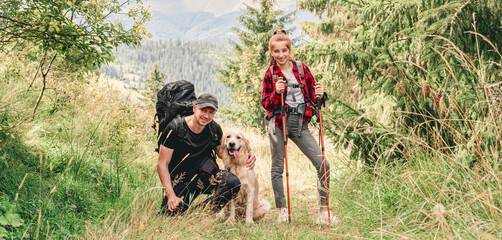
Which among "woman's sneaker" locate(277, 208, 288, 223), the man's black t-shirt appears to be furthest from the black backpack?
"woman's sneaker" locate(277, 208, 288, 223)

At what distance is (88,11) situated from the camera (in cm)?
358

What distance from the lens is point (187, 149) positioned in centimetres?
394

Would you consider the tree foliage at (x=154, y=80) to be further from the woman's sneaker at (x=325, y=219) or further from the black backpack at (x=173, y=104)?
the woman's sneaker at (x=325, y=219)

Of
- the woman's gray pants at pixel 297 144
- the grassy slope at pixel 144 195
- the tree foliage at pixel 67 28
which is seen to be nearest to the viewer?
the grassy slope at pixel 144 195

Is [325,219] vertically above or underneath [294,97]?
underneath

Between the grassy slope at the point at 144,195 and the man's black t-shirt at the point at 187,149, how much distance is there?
0.38 metres

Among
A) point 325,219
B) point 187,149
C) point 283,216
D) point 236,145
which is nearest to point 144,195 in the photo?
point 187,149

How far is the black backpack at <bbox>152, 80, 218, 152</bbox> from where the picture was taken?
4.16 meters

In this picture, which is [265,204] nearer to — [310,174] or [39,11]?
[310,174]

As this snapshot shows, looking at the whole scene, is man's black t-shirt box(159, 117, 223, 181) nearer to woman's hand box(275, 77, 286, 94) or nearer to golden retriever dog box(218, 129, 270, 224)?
golden retriever dog box(218, 129, 270, 224)

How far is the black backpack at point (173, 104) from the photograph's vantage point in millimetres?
4160

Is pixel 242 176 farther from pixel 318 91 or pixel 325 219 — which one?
pixel 318 91

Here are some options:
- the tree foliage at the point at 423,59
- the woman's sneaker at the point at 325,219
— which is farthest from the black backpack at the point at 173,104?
the tree foliage at the point at 423,59

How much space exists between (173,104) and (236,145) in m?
0.98
